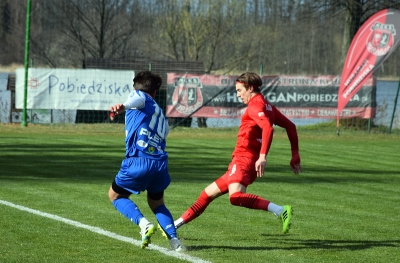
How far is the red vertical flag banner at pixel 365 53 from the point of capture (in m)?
23.6

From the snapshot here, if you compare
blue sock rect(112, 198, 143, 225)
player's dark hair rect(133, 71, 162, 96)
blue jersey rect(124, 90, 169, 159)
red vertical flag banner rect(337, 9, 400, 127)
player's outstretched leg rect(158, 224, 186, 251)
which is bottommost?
player's outstretched leg rect(158, 224, 186, 251)

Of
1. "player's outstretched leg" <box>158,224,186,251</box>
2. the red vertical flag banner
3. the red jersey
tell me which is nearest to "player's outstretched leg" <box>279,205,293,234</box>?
the red jersey

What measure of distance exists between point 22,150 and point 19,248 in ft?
34.0

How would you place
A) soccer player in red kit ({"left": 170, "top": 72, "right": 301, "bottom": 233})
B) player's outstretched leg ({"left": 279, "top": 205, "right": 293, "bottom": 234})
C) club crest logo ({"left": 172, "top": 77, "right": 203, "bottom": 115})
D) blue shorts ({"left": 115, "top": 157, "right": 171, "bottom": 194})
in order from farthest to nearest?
club crest logo ({"left": 172, "top": 77, "right": 203, "bottom": 115}), soccer player in red kit ({"left": 170, "top": 72, "right": 301, "bottom": 233}), player's outstretched leg ({"left": 279, "top": 205, "right": 293, "bottom": 234}), blue shorts ({"left": 115, "top": 157, "right": 171, "bottom": 194})

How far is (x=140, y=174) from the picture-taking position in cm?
691

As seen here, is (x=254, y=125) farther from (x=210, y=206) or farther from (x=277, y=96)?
(x=277, y=96)

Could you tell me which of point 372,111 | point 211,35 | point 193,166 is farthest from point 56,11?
point 193,166

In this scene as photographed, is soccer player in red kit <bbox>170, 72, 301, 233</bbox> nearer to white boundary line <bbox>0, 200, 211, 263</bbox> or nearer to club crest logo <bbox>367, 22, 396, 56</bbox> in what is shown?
white boundary line <bbox>0, 200, 211, 263</bbox>

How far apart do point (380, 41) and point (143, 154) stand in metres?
17.9

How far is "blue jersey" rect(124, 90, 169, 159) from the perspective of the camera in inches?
274

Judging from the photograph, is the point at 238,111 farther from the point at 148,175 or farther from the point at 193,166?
the point at 148,175

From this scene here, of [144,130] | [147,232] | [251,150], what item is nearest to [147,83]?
[144,130]

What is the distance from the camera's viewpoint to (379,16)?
2373cm

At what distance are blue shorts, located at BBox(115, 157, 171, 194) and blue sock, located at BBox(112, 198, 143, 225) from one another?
0.42ft
